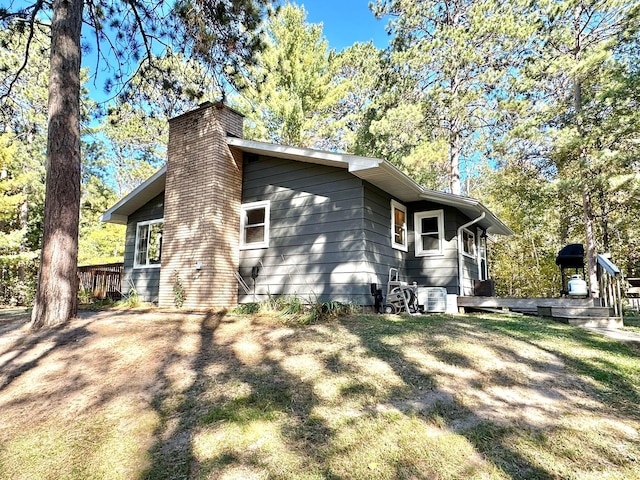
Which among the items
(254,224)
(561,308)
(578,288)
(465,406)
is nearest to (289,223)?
(254,224)

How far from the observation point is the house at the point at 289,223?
7.43 meters

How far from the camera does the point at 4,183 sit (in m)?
12.8

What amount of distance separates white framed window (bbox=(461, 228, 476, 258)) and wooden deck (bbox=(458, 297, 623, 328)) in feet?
4.96

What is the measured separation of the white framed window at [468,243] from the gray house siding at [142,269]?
26.0ft

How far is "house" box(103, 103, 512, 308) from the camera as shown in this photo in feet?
24.4

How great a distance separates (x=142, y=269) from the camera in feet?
34.2

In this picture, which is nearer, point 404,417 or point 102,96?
point 404,417

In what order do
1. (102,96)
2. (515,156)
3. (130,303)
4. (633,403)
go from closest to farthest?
(633,403) < (102,96) < (130,303) < (515,156)

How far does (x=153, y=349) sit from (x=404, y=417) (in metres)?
2.96

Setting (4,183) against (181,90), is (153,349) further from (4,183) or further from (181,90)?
(4,183)

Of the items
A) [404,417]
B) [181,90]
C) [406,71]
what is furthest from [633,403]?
[406,71]

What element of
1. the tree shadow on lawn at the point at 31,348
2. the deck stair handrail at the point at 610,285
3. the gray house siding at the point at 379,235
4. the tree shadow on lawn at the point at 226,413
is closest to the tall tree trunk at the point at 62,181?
the tree shadow on lawn at the point at 31,348

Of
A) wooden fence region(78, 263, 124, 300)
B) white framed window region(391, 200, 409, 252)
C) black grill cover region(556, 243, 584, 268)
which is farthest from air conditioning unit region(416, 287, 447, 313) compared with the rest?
wooden fence region(78, 263, 124, 300)

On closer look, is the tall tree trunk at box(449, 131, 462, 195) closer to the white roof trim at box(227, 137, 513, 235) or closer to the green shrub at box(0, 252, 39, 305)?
the white roof trim at box(227, 137, 513, 235)
